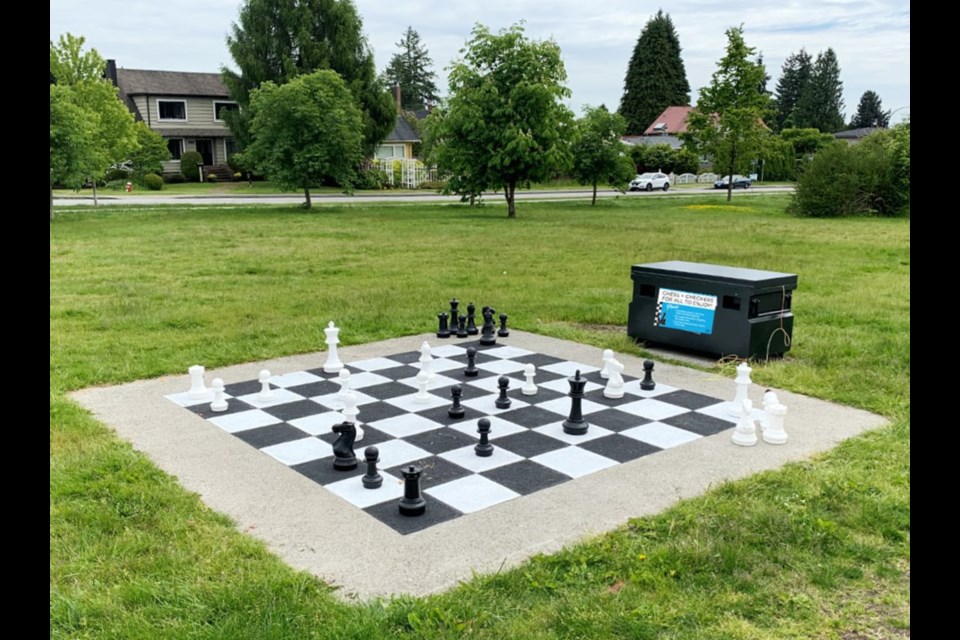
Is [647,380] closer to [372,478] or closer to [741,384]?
[741,384]

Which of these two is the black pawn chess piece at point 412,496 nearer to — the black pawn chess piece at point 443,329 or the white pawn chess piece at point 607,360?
the white pawn chess piece at point 607,360

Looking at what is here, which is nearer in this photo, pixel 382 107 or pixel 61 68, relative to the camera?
pixel 61 68

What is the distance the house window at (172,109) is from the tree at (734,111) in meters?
30.3

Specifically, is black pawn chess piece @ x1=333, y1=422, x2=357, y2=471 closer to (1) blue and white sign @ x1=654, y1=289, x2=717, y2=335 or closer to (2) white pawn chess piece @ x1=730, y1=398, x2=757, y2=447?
(2) white pawn chess piece @ x1=730, y1=398, x2=757, y2=447

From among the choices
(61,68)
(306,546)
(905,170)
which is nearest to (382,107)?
(61,68)

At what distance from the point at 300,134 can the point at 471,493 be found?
23.8m

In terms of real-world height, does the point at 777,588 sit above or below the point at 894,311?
below

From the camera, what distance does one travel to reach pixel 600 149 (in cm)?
2992

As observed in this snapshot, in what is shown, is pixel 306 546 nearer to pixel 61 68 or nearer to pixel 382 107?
pixel 61 68

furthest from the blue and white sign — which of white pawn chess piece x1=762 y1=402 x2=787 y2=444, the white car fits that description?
the white car

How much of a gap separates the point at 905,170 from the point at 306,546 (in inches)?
1039

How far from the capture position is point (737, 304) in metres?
6.88

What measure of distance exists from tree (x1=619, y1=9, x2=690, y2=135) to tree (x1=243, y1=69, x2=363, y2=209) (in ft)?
155

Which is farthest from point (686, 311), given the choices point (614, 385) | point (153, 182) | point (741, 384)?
point (153, 182)
